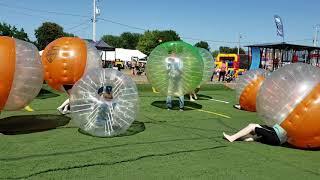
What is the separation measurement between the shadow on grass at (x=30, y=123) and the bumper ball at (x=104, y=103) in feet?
4.21

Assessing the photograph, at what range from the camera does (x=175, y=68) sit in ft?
34.8

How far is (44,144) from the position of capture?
6.68m

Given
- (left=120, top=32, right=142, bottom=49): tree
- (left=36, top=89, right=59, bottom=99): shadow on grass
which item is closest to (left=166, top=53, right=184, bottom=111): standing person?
(left=36, top=89, right=59, bottom=99): shadow on grass

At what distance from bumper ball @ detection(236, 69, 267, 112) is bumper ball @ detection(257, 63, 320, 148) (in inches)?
159

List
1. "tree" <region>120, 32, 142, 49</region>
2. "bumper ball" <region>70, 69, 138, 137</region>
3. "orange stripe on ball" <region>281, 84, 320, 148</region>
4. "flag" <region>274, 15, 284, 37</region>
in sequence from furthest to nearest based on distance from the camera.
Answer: "tree" <region>120, 32, 142, 49</region>, "flag" <region>274, 15, 284, 37</region>, "bumper ball" <region>70, 69, 138, 137</region>, "orange stripe on ball" <region>281, 84, 320, 148</region>

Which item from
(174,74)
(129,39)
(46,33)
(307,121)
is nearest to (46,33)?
(46,33)

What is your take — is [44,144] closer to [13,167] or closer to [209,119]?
[13,167]

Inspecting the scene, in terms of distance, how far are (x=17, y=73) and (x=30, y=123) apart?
2055 mm

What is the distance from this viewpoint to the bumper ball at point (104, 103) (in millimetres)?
7293

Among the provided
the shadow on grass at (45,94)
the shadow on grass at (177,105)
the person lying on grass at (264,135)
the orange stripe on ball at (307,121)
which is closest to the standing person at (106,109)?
the person lying on grass at (264,135)

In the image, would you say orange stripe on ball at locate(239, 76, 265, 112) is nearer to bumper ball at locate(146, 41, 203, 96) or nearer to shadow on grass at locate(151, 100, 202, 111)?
shadow on grass at locate(151, 100, 202, 111)

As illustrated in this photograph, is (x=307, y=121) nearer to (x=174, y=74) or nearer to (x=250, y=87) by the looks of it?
(x=174, y=74)

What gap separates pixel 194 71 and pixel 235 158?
4705mm

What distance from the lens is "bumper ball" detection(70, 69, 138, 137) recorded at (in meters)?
7.29
